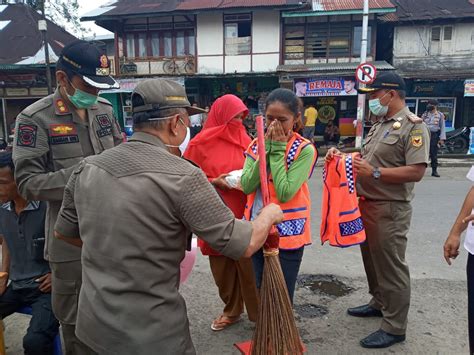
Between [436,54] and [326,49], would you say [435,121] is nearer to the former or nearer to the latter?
[326,49]

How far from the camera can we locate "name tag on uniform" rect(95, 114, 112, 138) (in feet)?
7.81

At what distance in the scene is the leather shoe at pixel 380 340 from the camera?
2658 mm

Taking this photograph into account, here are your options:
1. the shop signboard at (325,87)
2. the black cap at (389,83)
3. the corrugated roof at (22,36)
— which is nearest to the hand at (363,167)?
the black cap at (389,83)

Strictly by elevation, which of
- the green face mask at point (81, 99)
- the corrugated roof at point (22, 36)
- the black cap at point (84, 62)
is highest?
the corrugated roof at point (22, 36)

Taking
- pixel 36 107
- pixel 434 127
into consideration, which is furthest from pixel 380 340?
pixel 434 127

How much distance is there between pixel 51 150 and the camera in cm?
217

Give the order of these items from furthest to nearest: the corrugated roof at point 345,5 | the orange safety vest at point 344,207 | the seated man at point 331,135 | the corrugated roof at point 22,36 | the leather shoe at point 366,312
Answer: the corrugated roof at point 22,36 → the seated man at point 331,135 → the corrugated roof at point 345,5 → the leather shoe at point 366,312 → the orange safety vest at point 344,207

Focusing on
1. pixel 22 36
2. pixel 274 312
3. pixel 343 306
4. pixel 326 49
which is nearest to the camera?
pixel 274 312

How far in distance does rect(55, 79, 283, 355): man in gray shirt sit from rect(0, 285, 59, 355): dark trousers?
Answer: 0.90 m

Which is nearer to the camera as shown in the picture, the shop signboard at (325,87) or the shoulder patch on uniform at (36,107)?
the shoulder patch on uniform at (36,107)

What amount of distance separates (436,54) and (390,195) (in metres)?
15.9

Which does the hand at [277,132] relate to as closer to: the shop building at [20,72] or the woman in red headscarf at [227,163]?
the woman in red headscarf at [227,163]

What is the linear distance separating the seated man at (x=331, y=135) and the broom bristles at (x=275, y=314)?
48.0ft

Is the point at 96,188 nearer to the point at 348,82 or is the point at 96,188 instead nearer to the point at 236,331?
the point at 236,331
